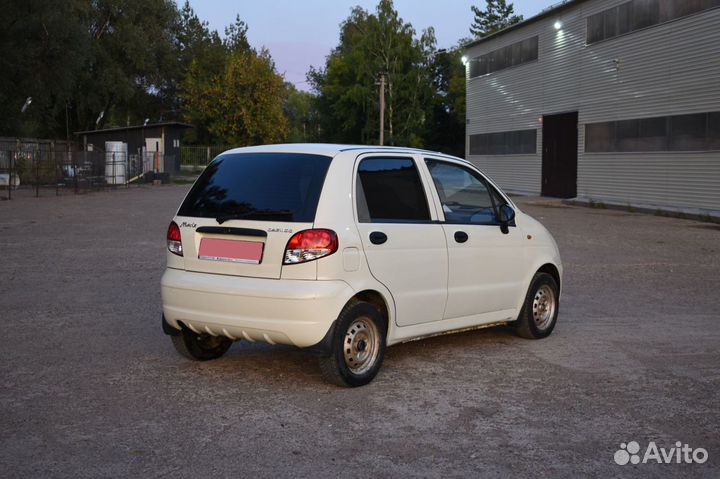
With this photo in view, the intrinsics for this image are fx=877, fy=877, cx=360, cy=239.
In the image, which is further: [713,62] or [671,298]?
[713,62]

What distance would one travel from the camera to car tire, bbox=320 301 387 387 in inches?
235

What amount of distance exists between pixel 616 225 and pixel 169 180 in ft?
119

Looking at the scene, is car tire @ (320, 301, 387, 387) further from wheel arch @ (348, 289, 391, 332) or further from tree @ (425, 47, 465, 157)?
tree @ (425, 47, 465, 157)

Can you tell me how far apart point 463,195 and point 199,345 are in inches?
98.6

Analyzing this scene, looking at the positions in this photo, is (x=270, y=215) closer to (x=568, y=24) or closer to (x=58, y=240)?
(x=58, y=240)

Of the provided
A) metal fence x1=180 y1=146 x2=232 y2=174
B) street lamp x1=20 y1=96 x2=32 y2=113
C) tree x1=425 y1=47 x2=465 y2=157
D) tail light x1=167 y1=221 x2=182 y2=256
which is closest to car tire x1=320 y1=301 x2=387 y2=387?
tail light x1=167 y1=221 x2=182 y2=256

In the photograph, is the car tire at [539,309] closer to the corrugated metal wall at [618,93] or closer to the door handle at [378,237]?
the door handle at [378,237]

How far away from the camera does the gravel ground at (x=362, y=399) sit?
15.3 ft

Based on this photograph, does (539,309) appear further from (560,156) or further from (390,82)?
(390,82)

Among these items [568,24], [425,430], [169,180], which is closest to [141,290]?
[425,430]

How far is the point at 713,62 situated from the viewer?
25844mm

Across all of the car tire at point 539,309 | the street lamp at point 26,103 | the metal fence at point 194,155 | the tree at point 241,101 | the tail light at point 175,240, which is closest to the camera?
the tail light at point 175,240

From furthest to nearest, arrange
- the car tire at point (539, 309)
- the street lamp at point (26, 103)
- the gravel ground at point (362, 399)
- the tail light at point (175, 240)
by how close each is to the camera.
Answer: the street lamp at point (26, 103), the car tire at point (539, 309), the tail light at point (175, 240), the gravel ground at point (362, 399)

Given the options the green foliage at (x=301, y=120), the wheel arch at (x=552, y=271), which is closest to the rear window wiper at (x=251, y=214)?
the wheel arch at (x=552, y=271)
